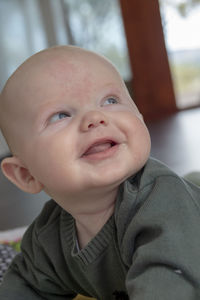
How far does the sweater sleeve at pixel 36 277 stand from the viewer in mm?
834

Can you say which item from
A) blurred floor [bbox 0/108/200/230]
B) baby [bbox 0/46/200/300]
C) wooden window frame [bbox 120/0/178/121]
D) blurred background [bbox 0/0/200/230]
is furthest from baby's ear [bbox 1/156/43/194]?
wooden window frame [bbox 120/0/178/121]

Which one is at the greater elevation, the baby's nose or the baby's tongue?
the baby's nose

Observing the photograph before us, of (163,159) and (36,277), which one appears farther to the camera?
(163,159)

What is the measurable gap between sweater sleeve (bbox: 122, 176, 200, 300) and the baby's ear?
20 cm

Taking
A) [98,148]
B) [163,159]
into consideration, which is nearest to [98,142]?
[98,148]

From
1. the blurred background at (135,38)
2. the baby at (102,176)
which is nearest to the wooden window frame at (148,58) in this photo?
the blurred background at (135,38)

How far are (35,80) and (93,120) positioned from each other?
122 mm

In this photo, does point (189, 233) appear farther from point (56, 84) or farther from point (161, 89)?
point (161, 89)

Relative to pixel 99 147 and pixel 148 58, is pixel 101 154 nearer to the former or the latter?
pixel 99 147

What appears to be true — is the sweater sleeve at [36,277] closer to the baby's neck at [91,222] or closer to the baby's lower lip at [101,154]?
the baby's neck at [91,222]

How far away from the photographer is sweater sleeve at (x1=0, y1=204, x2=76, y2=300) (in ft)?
2.74

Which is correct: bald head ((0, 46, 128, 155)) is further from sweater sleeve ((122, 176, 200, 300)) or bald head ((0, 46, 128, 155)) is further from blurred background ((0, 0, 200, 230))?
blurred background ((0, 0, 200, 230))

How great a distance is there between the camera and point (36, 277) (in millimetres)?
849

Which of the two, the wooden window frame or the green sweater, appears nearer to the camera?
the green sweater
